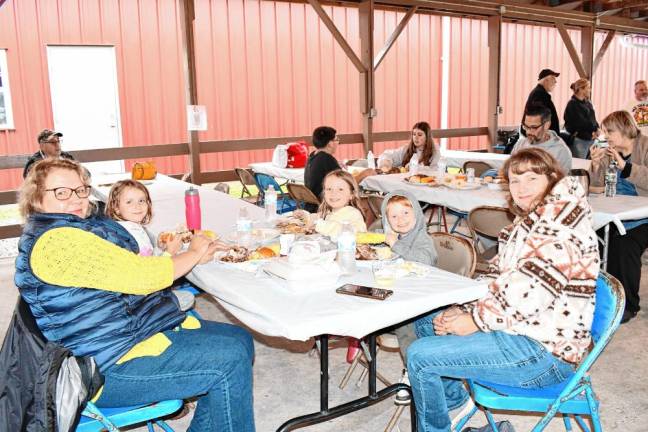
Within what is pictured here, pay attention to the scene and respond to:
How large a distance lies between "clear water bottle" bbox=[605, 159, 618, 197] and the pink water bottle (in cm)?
279

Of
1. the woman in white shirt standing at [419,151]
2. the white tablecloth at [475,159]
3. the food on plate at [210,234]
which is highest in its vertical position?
the woman in white shirt standing at [419,151]

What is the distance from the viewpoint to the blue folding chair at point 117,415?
6.46 ft

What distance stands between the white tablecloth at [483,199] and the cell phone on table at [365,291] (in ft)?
6.84

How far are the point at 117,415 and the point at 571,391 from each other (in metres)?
1.52

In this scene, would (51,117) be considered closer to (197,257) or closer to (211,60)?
(211,60)

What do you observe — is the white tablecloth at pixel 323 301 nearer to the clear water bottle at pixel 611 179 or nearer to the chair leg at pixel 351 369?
the chair leg at pixel 351 369

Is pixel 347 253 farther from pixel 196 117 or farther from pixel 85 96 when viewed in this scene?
pixel 85 96

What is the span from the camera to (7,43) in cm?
775

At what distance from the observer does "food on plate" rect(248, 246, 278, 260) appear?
8.73ft

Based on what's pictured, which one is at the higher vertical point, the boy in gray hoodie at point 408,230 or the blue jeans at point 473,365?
the boy in gray hoodie at point 408,230

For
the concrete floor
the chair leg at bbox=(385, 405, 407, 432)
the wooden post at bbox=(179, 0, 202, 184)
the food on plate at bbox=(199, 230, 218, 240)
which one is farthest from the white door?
the chair leg at bbox=(385, 405, 407, 432)

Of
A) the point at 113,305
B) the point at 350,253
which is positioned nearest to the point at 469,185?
the point at 350,253

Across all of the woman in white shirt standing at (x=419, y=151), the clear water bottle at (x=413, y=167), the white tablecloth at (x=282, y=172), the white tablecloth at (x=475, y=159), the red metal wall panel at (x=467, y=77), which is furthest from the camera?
the red metal wall panel at (x=467, y=77)

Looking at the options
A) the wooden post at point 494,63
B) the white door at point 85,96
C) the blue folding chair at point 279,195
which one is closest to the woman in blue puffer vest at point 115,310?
the blue folding chair at point 279,195
